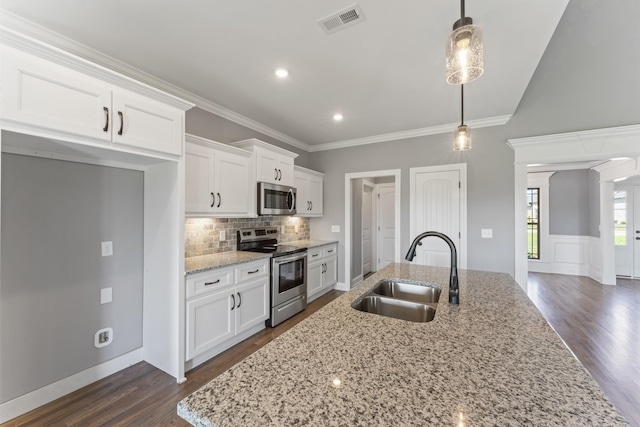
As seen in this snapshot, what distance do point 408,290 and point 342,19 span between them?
1918mm

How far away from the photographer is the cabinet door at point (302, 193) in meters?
4.18

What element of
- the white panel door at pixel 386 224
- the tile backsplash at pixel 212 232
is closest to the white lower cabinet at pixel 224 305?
the tile backsplash at pixel 212 232

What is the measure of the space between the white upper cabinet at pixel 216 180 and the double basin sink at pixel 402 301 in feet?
6.21

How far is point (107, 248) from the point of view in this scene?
2.23 metres

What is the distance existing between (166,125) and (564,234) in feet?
25.9

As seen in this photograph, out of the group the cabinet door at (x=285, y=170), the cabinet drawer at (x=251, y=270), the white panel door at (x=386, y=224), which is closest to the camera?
the cabinet drawer at (x=251, y=270)

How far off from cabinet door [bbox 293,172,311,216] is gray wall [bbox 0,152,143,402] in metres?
2.19

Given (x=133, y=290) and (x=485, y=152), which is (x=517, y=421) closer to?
(x=133, y=290)

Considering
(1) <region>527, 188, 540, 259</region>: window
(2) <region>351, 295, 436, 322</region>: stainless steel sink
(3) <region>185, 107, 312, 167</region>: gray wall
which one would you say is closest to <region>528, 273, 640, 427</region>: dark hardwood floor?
(1) <region>527, 188, 540, 259</region>: window

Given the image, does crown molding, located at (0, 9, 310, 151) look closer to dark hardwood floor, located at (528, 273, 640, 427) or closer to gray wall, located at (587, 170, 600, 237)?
dark hardwood floor, located at (528, 273, 640, 427)

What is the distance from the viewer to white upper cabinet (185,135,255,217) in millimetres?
2570

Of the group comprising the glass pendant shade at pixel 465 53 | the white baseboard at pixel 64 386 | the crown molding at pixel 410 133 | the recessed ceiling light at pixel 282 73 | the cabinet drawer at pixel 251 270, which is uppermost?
the recessed ceiling light at pixel 282 73

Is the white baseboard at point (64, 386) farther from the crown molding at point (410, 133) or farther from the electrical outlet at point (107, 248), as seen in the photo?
the crown molding at point (410, 133)

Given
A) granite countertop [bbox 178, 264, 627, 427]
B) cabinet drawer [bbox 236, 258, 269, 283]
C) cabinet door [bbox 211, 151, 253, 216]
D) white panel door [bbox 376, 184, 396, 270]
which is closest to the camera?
granite countertop [bbox 178, 264, 627, 427]
